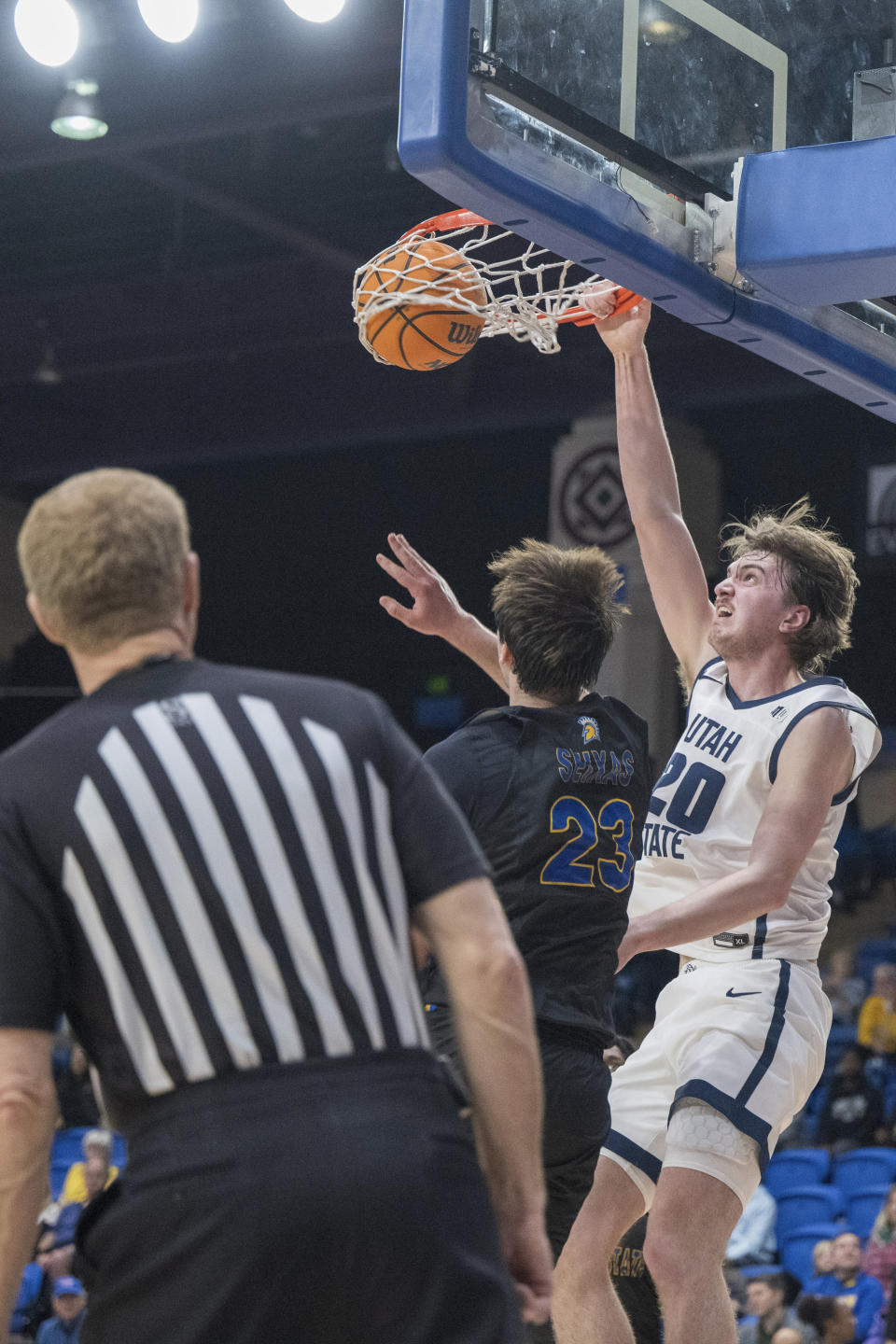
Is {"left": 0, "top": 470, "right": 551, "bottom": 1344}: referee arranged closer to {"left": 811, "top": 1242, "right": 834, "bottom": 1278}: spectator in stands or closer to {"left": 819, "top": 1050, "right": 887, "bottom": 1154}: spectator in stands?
{"left": 811, "top": 1242, "right": 834, "bottom": 1278}: spectator in stands

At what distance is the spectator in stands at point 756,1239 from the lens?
1068cm

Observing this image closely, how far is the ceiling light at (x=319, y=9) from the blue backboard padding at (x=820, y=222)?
6.09 metres

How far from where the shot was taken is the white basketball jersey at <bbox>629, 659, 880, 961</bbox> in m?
4.20

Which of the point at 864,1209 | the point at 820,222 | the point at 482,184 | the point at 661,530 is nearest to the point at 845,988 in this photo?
the point at 864,1209

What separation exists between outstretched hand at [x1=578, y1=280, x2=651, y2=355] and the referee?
2572 millimetres

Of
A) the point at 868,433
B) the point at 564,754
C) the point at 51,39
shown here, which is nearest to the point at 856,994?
the point at 868,433

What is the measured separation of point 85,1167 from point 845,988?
617 centimetres

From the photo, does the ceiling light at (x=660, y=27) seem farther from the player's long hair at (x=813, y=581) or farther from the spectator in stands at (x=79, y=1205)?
the spectator in stands at (x=79, y=1205)

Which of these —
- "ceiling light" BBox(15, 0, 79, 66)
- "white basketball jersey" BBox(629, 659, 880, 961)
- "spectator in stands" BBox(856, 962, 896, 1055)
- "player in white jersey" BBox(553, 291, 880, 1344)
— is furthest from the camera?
"spectator in stands" BBox(856, 962, 896, 1055)

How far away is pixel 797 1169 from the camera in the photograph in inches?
470

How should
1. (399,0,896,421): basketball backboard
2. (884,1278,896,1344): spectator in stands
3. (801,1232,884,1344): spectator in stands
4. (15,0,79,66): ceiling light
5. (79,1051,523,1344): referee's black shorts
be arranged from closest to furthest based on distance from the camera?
(79,1051,523,1344): referee's black shorts
(399,0,896,421): basketball backboard
(884,1278,896,1344): spectator in stands
(801,1232,884,1344): spectator in stands
(15,0,79,66): ceiling light

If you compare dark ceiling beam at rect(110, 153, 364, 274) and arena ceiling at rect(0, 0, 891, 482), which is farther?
dark ceiling beam at rect(110, 153, 364, 274)

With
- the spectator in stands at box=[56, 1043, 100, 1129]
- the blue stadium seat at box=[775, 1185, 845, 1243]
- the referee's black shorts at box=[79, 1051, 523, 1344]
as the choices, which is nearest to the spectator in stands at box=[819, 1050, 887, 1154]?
the blue stadium seat at box=[775, 1185, 845, 1243]

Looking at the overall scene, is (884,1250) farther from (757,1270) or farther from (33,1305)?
(33,1305)
